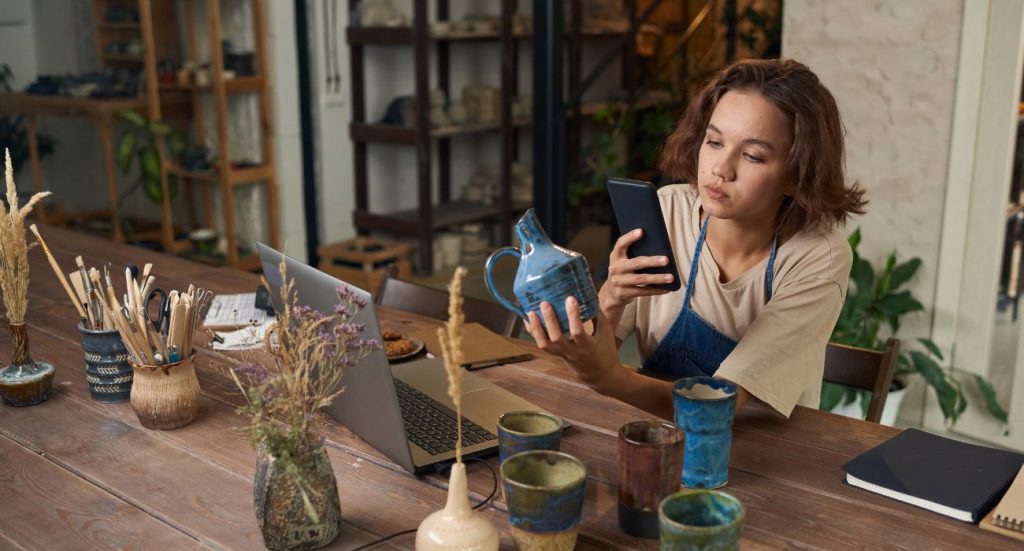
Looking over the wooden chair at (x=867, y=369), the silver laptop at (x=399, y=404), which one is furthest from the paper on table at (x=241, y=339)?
the wooden chair at (x=867, y=369)

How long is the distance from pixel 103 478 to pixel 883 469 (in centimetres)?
106

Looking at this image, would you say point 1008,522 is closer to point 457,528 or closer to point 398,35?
point 457,528

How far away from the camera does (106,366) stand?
1664mm

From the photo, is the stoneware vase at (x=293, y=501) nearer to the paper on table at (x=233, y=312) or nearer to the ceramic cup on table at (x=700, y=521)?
the ceramic cup on table at (x=700, y=521)

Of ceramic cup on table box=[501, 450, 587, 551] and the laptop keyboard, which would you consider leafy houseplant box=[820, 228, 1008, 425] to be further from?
ceramic cup on table box=[501, 450, 587, 551]

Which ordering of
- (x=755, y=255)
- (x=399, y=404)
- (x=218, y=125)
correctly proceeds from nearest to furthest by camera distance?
(x=399, y=404) → (x=755, y=255) → (x=218, y=125)

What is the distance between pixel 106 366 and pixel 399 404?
505 millimetres

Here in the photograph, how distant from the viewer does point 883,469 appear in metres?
1.38

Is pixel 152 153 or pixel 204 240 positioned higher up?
pixel 152 153

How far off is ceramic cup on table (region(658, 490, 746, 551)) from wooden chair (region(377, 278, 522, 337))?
1122 mm

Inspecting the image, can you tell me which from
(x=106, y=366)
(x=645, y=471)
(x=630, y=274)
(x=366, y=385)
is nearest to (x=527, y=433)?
(x=645, y=471)

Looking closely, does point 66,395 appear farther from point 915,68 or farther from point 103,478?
point 915,68

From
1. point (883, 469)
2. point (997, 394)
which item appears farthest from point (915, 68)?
point (883, 469)

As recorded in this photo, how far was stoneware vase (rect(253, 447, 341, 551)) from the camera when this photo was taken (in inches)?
45.1
